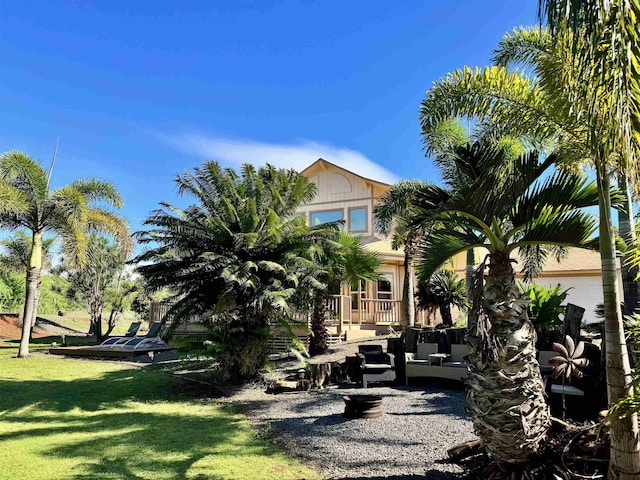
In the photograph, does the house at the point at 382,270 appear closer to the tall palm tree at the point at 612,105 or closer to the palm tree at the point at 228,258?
the palm tree at the point at 228,258

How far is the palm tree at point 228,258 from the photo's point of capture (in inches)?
404

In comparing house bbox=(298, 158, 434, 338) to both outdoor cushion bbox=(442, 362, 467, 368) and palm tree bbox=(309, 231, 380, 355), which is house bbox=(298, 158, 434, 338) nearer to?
palm tree bbox=(309, 231, 380, 355)

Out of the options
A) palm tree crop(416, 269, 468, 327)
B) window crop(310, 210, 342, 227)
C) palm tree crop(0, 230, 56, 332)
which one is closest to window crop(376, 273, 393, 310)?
palm tree crop(416, 269, 468, 327)

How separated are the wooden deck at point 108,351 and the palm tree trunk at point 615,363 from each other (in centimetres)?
1768

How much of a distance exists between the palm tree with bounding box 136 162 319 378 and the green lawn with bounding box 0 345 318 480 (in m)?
1.82

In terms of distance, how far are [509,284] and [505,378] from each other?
91cm

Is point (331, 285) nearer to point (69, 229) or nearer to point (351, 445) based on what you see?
point (351, 445)

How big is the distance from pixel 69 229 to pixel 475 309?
19.1 metres

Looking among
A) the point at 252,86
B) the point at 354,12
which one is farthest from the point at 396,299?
the point at 354,12

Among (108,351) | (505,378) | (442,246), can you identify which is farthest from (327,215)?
(505,378)

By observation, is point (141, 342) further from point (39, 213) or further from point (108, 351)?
point (39, 213)

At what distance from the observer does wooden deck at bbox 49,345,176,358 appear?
690 inches

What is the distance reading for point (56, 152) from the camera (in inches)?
746

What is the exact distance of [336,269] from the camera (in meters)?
13.6
